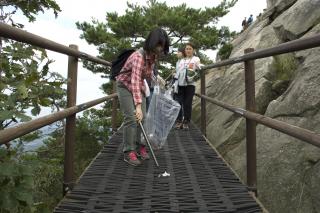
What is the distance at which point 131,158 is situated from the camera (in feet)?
13.6

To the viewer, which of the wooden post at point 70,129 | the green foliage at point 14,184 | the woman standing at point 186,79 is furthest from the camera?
the woman standing at point 186,79

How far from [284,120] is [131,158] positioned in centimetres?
176

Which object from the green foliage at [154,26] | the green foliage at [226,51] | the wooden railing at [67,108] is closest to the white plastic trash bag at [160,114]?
the wooden railing at [67,108]

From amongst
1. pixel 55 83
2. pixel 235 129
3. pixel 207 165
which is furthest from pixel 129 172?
pixel 235 129

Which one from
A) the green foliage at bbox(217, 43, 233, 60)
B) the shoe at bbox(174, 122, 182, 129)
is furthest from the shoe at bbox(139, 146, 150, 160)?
the green foliage at bbox(217, 43, 233, 60)

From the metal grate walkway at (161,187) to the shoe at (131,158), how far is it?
68mm

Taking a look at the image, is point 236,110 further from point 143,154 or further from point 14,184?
point 14,184

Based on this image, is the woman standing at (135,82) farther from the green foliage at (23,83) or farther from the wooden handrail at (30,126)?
the green foliage at (23,83)

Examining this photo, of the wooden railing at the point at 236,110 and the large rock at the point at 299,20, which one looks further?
the large rock at the point at 299,20

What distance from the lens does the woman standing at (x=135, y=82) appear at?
3829 mm

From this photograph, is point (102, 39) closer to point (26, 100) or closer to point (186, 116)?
point (186, 116)

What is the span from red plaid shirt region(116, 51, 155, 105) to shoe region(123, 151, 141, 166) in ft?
1.98

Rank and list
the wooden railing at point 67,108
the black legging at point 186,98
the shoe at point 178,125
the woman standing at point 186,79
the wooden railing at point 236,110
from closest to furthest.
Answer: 1. the wooden railing at point 67,108
2. the wooden railing at point 236,110
3. the woman standing at point 186,79
4. the black legging at point 186,98
5. the shoe at point 178,125

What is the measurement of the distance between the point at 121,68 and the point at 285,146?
5.72 feet
